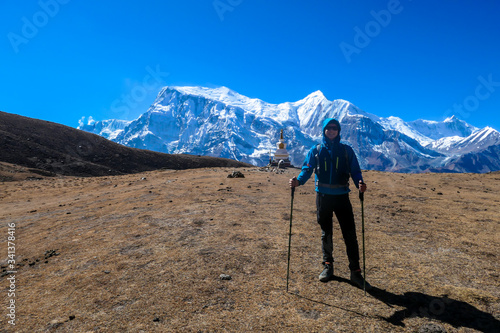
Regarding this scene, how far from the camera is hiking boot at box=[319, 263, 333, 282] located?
5809mm

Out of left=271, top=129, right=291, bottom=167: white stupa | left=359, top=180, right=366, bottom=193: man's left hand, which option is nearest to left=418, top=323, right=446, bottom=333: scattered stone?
left=359, top=180, right=366, bottom=193: man's left hand

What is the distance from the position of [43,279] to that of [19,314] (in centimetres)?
147

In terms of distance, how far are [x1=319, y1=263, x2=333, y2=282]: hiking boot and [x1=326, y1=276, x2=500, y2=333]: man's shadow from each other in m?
0.90

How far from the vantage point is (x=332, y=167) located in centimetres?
600

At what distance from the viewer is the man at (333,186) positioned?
5.90 meters

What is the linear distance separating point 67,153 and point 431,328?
224 ft

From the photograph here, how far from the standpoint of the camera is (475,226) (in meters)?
9.48

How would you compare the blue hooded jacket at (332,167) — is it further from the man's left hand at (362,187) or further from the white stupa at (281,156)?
the white stupa at (281,156)

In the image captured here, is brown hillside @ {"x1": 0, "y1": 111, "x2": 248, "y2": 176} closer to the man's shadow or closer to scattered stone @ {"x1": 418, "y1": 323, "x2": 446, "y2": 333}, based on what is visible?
the man's shadow

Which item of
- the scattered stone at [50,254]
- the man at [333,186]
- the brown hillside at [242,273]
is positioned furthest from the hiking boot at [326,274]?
the scattered stone at [50,254]

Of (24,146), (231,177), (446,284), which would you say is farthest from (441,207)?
(24,146)

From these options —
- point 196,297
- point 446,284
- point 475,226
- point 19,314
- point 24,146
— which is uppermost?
point 24,146

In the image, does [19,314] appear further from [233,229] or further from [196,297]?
[233,229]

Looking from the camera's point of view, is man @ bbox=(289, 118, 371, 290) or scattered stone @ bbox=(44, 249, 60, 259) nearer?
man @ bbox=(289, 118, 371, 290)
